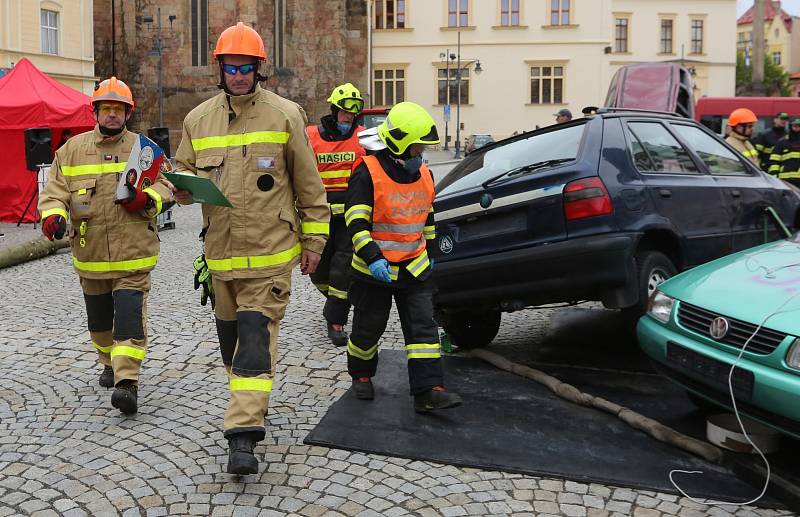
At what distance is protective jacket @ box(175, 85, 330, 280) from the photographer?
4176 millimetres

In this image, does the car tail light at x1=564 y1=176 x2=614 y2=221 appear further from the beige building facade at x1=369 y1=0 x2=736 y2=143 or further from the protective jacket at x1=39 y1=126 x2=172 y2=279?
the beige building facade at x1=369 y1=0 x2=736 y2=143

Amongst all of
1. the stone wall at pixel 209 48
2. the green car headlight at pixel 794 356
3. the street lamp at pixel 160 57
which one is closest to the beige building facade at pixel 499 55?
the stone wall at pixel 209 48

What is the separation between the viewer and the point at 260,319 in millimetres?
4137

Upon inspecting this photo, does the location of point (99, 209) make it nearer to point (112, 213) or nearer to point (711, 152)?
point (112, 213)

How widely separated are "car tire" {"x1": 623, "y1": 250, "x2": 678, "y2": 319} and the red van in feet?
92.6

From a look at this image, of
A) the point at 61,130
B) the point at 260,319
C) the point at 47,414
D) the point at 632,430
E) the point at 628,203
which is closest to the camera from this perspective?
the point at 260,319

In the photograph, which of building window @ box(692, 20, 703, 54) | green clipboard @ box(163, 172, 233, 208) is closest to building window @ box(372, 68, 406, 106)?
building window @ box(692, 20, 703, 54)

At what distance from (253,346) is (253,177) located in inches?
31.8

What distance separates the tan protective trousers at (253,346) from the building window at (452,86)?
50.6 meters

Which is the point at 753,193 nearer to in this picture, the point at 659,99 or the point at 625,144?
the point at 625,144

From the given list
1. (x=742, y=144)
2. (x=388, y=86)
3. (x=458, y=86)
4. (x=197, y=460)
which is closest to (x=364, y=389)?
(x=197, y=460)

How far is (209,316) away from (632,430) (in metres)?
4.25

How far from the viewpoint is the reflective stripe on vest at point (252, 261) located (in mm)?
4164

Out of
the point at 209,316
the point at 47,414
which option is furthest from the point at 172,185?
the point at 209,316
